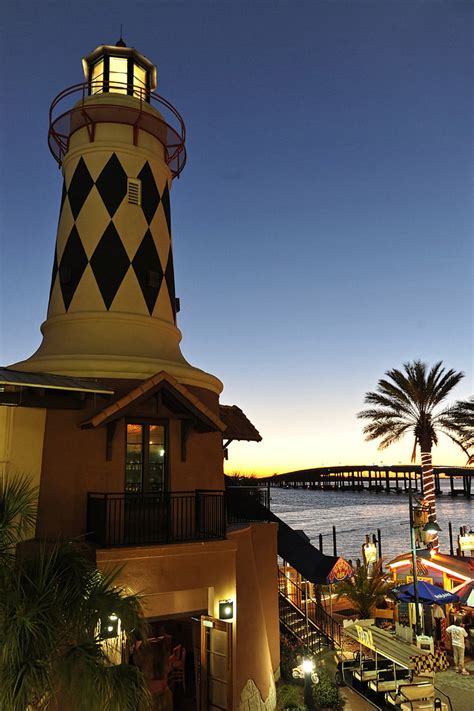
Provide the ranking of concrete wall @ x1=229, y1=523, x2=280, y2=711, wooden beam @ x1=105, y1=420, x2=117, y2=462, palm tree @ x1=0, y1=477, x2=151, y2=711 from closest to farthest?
1. palm tree @ x1=0, y1=477, x2=151, y2=711
2. wooden beam @ x1=105, y1=420, x2=117, y2=462
3. concrete wall @ x1=229, y1=523, x2=280, y2=711

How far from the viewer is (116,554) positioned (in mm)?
10430

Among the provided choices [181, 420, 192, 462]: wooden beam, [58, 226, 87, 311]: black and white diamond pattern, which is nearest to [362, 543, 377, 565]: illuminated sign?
[181, 420, 192, 462]: wooden beam

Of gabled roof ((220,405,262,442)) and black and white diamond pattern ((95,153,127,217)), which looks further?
gabled roof ((220,405,262,442))

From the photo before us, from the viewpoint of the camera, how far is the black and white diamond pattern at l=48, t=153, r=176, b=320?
46.9ft

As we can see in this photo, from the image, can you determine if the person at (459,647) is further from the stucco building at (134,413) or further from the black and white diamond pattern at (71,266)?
the black and white diamond pattern at (71,266)

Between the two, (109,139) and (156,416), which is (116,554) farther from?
(109,139)

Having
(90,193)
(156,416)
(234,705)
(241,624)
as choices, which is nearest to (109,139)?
(90,193)

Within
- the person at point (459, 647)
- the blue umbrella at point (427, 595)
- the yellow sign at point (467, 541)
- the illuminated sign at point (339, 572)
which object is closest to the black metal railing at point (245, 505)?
the illuminated sign at point (339, 572)

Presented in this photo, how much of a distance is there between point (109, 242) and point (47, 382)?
4.95 m

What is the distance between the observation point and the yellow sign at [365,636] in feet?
49.3

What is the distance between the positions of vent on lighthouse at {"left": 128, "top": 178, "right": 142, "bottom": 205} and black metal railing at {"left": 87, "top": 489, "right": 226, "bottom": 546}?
7310mm

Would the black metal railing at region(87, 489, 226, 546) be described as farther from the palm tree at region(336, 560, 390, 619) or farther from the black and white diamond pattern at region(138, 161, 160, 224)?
the palm tree at region(336, 560, 390, 619)

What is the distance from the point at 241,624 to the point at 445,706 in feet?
18.3

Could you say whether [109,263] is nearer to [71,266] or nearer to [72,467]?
[71,266]
